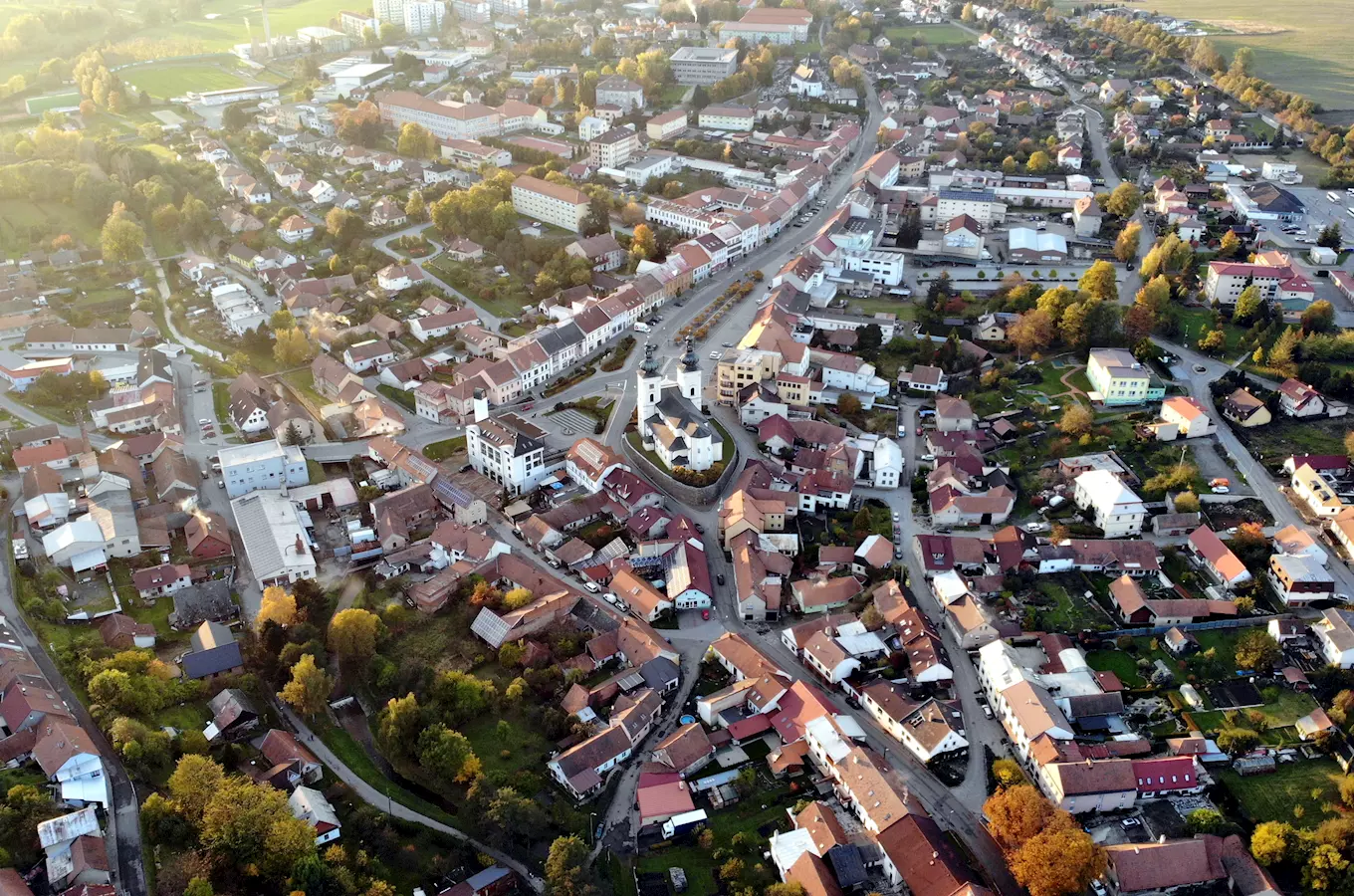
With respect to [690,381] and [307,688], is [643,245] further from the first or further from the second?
[307,688]

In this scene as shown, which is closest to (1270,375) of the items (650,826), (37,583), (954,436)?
(954,436)

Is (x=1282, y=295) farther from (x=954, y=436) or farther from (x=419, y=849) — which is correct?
(x=419, y=849)

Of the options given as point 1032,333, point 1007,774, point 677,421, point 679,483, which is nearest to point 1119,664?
point 1007,774

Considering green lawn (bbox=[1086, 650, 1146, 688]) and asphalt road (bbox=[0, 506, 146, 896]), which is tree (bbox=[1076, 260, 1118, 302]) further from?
asphalt road (bbox=[0, 506, 146, 896])

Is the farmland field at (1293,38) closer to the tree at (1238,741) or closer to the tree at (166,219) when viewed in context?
the tree at (1238,741)

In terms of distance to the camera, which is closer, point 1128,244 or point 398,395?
point 398,395

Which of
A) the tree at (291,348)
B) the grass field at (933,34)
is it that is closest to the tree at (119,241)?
the tree at (291,348)

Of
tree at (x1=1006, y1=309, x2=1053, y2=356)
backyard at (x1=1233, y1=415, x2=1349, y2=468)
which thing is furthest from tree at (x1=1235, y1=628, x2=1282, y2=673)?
tree at (x1=1006, y1=309, x2=1053, y2=356)
